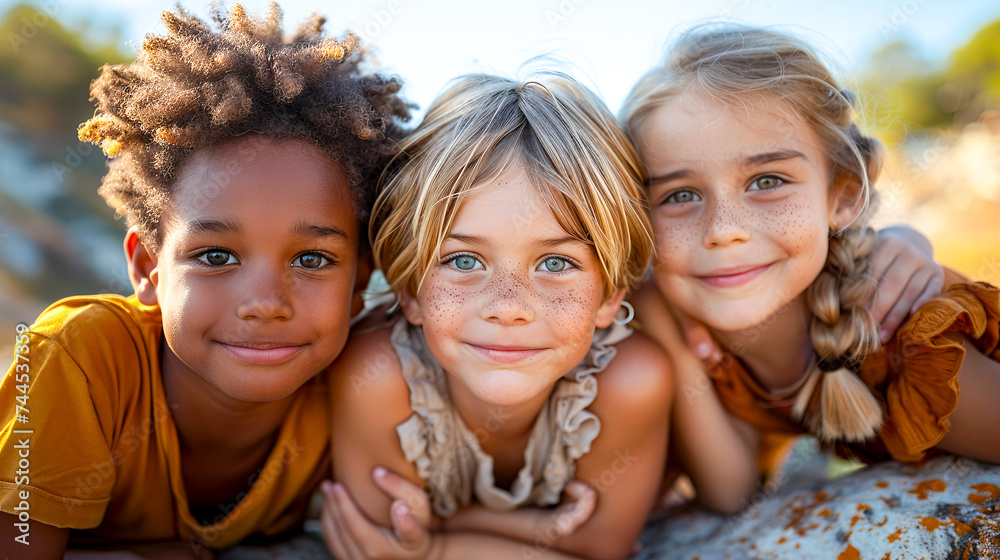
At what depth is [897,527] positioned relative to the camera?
77.1 inches

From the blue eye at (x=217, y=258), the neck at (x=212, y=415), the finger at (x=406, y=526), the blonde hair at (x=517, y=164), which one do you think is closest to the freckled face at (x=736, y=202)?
the blonde hair at (x=517, y=164)

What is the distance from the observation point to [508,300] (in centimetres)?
185

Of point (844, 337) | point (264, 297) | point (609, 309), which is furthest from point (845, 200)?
point (264, 297)

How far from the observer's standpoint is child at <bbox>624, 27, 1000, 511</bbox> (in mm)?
→ 2049

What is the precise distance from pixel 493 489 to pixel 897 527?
1284 mm

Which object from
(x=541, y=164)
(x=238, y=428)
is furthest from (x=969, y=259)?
(x=238, y=428)

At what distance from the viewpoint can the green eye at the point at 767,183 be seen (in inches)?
82.4

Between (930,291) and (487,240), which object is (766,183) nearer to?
(930,291)

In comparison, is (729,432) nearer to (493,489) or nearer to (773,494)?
(773,494)

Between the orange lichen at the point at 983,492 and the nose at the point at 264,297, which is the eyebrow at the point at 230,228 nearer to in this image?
the nose at the point at 264,297

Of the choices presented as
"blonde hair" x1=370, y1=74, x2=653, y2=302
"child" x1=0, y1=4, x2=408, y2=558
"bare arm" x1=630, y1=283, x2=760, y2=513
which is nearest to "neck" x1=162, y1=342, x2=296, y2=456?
"child" x1=0, y1=4, x2=408, y2=558

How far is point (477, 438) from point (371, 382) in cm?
45

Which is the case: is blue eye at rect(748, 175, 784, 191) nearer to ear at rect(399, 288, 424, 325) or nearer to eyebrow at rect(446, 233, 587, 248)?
eyebrow at rect(446, 233, 587, 248)

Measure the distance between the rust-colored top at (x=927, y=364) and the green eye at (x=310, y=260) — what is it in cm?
184
